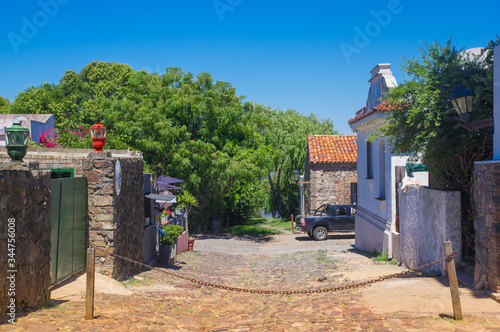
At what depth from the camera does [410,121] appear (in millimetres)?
10680

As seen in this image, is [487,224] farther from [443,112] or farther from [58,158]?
[58,158]

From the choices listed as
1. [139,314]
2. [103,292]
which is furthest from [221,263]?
[139,314]

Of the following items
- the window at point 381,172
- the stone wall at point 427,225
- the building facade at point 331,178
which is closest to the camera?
the stone wall at point 427,225

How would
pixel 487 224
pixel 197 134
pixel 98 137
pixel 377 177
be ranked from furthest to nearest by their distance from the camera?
pixel 197 134 < pixel 377 177 < pixel 98 137 < pixel 487 224

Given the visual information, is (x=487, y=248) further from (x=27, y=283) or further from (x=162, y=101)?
(x=162, y=101)

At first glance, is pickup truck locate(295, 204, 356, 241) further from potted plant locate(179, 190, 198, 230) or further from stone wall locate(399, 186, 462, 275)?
stone wall locate(399, 186, 462, 275)

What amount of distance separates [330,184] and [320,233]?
5395 mm

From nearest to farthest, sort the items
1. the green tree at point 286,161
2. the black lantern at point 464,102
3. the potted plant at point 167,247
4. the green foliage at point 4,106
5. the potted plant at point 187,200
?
the black lantern at point 464,102 → the potted plant at point 167,247 → the potted plant at point 187,200 → the green tree at point 286,161 → the green foliage at point 4,106

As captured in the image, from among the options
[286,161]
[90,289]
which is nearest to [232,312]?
[90,289]

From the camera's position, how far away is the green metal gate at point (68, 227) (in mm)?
8453

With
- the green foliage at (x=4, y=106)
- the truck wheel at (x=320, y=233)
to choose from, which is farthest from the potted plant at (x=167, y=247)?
the green foliage at (x=4, y=106)

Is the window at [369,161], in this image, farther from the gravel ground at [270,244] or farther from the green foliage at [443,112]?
the green foliage at [443,112]

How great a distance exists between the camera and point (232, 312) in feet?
27.3

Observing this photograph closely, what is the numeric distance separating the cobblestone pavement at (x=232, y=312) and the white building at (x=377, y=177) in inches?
104
